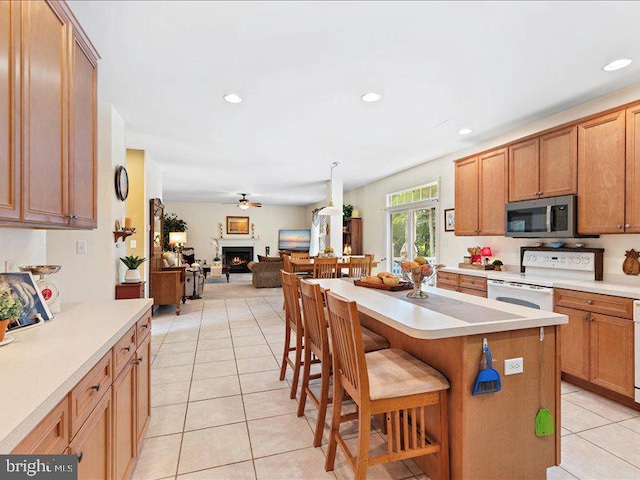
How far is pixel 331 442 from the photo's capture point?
1.78m

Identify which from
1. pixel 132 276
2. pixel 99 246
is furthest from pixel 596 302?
pixel 99 246

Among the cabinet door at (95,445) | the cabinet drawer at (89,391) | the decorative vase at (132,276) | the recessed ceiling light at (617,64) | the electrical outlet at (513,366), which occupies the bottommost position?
the cabinet door at (95,445)

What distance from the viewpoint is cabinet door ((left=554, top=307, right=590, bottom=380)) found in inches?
106

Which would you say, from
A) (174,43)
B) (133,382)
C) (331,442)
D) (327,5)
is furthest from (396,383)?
(174,43)

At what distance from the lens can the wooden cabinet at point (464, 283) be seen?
367 centimetres

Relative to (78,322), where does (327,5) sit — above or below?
above

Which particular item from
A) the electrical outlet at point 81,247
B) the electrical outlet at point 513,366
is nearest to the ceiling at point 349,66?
the electrical outlet at point 81,247

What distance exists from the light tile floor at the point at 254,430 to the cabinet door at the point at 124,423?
246mm

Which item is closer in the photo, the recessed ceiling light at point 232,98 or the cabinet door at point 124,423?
the cabinet door at point 124,423

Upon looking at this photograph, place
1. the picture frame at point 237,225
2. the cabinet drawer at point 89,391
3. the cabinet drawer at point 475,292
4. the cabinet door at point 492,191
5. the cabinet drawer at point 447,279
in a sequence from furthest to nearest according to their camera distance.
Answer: the picture frame at point 237,225
the cabinet drawer at point 447,279
the cabinet door at point 492,191
the cabinet drawer at point 475,292
the cabinet drawer at point 89,391

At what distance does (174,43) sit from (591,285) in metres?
3.77

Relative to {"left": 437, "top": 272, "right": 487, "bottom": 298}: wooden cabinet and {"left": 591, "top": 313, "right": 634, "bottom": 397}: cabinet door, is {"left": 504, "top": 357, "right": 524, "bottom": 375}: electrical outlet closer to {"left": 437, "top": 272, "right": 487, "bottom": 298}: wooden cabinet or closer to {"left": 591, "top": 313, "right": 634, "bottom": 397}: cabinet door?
{"left": 591, "top": 313, "right": 634, "bottom": 397}: cabinet door

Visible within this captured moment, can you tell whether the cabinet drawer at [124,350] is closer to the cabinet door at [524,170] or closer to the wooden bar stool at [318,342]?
the wooden bar stool at [318,342]

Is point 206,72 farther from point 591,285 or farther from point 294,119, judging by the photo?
point 591,285
